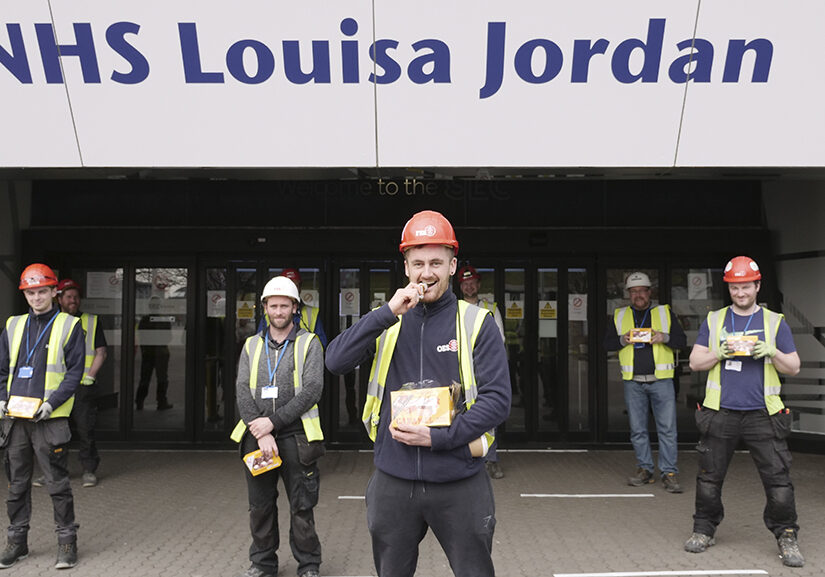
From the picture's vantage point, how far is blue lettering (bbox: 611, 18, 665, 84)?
6.34 m

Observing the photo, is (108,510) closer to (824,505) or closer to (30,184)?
(30,184)

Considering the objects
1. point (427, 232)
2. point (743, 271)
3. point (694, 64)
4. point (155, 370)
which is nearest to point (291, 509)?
point (427, 232)

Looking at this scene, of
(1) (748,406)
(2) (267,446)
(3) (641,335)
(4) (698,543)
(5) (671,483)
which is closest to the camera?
(2) (267,446)

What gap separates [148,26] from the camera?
6316 mm

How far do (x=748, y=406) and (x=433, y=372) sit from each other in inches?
133

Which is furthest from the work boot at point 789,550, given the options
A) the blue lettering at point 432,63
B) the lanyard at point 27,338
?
the lanyard at point 27,338

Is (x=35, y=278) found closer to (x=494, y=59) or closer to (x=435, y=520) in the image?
(x=435, y=520)

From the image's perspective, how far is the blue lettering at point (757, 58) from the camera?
20.9ft

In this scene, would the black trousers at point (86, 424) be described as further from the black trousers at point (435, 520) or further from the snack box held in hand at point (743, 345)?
the snack box held in hand at point (743, 345)

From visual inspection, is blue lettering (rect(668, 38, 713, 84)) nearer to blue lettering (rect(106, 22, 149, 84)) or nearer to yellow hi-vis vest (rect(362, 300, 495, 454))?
yellow hi-vis vest (rect(362, 300, 495, 454))

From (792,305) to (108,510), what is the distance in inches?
342

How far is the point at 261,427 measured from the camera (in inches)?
192

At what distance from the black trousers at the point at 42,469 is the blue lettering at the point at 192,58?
311 centimetres

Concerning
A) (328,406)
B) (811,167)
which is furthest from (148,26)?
(811,167)
